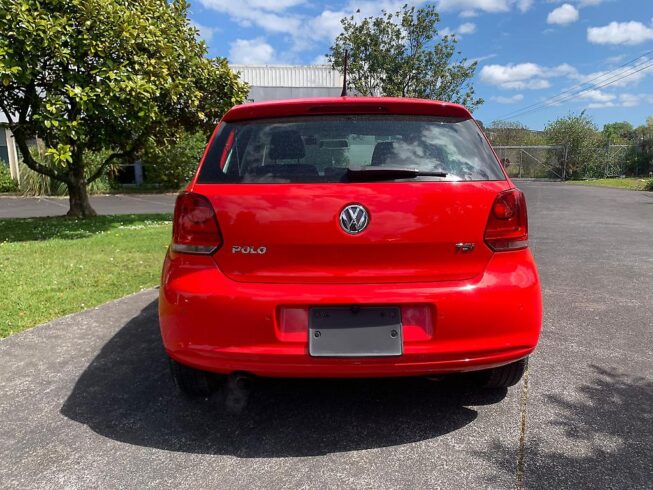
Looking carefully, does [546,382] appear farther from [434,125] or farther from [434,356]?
[434,125]

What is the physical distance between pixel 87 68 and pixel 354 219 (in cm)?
817

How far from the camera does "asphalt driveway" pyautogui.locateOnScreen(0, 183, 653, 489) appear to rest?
2.16 m

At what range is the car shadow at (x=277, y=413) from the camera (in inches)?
95.1

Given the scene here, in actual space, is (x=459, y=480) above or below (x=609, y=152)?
below

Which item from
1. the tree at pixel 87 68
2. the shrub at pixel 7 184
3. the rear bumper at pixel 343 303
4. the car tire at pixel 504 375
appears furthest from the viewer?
the shrub at pixel 7 184

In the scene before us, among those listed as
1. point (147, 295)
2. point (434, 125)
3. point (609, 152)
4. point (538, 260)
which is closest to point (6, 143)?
point (147, 295)

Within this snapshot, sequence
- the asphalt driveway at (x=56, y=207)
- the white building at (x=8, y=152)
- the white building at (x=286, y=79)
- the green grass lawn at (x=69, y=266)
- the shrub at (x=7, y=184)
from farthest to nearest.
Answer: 1. the white building at (x=286, y=79)
2. the white building at (x=8, y=152)
3. the shrub at (x=7, y=184)
4. the asphalt driveway at (x=56, y=207)
5. the green grass lawn at (x=69, y=266)

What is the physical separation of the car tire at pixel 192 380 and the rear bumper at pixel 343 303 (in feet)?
1.20

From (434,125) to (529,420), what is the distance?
157cm

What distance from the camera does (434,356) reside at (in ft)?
7.36

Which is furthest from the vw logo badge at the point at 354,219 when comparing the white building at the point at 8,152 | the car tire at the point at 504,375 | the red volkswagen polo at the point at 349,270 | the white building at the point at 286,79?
the white building at the point at 286,79

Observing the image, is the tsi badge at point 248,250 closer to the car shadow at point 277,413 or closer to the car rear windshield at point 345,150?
the car rear windshield at point 345,150

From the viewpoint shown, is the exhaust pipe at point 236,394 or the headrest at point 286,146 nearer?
the headrest at point 286,146

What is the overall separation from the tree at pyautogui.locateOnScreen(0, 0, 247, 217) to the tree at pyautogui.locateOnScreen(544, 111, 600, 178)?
28312 mm
